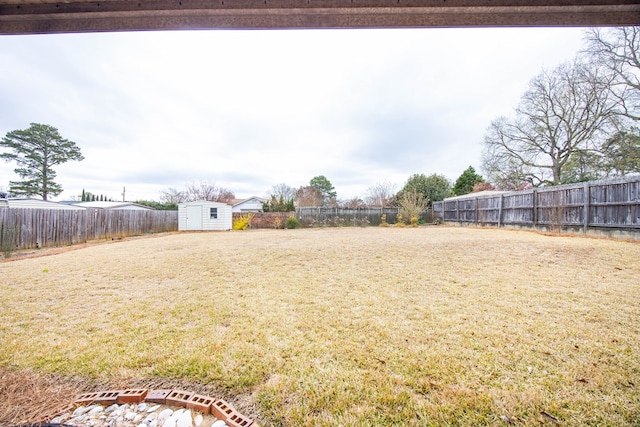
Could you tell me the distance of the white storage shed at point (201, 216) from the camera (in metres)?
16.6

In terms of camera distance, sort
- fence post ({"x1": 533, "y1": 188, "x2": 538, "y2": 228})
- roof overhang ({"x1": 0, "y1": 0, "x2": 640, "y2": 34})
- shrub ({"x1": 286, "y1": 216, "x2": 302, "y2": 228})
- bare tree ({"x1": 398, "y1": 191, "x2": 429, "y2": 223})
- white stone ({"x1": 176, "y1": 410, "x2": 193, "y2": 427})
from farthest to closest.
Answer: shrub ({"x1": 286, "y1": 216, "x2": 302, "y2": 228}) < bare tree ({"x1": 398, "y1": 191, "x2": 429, "y2": 223}) < fence post ({"x1": 533, "y1": 188, "x2": 538, "y2": 228}) < roof overhang ({"x1": 0, "y1": 0, "x2": 640, "y2": 34}) < white stone ({"x1": 176, "y1": 410, "x2": 193, "y2": 427})

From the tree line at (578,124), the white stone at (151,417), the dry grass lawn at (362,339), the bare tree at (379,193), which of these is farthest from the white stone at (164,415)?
the bare tree at (379,193)

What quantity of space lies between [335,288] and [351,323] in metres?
1.12

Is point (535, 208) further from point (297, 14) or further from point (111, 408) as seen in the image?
point (111, 408)

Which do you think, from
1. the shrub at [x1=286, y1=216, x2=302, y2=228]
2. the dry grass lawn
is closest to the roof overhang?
the dry grass lawn

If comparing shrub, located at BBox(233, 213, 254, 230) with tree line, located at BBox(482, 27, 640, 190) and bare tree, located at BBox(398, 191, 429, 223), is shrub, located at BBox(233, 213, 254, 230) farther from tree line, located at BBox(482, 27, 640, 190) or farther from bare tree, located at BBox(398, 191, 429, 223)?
tree line, located at BBox(482, 27, 640, 190)

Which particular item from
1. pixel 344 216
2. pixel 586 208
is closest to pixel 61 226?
pixel 344 216

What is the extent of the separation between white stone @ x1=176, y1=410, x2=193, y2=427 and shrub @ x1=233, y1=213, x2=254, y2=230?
1695 centimetres

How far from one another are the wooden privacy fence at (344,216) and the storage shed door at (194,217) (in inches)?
263

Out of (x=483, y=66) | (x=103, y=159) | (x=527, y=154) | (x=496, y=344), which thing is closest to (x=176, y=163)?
(x=103, y=159)

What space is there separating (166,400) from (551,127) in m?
22.3

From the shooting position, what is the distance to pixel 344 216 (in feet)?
58.7

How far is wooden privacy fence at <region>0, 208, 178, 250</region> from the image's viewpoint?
803 cm

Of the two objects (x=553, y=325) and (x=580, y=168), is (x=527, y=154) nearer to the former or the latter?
(x=580, y=168)
